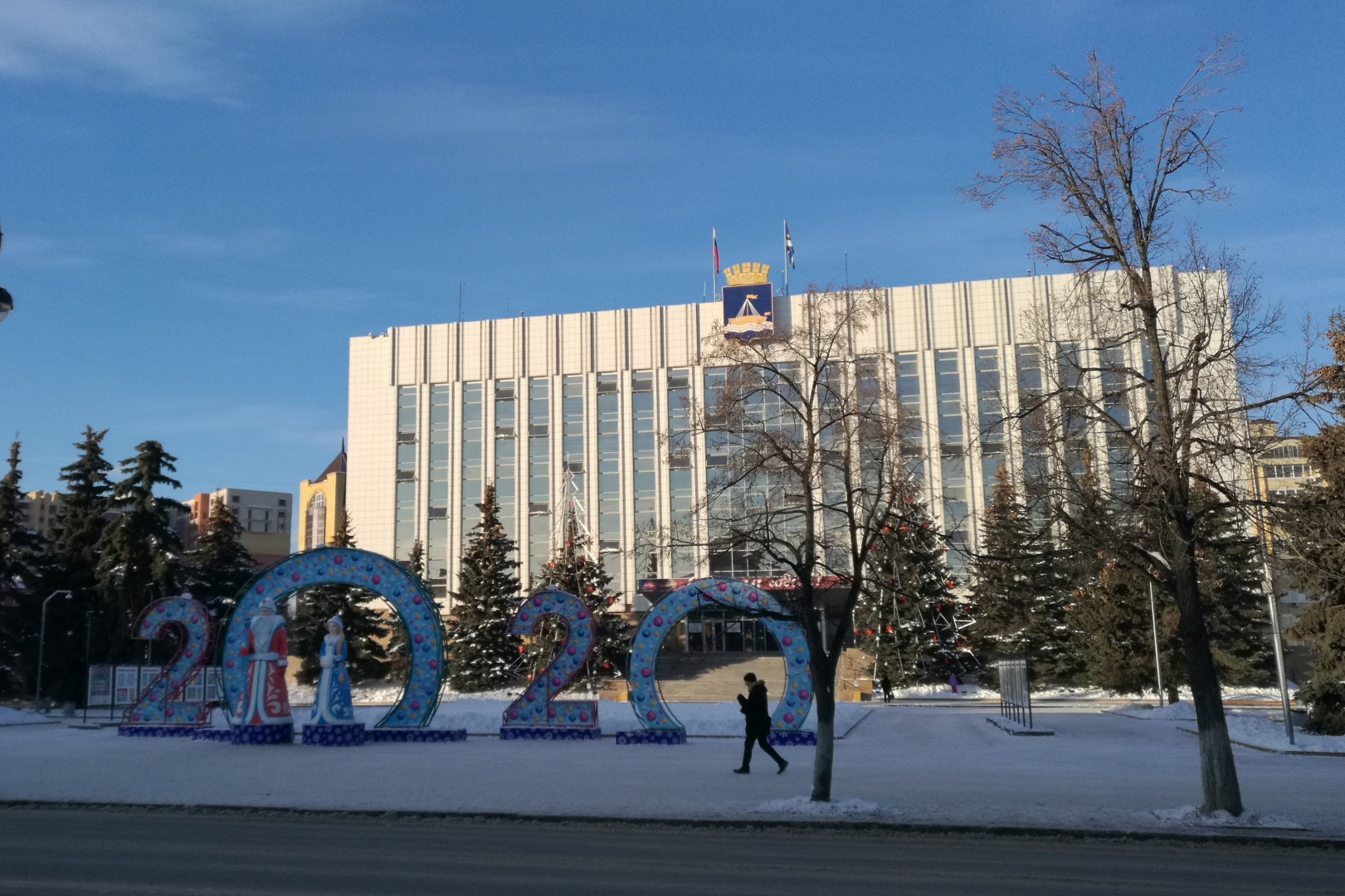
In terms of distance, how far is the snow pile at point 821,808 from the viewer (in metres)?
13.8

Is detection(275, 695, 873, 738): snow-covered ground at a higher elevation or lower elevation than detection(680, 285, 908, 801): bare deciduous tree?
lower

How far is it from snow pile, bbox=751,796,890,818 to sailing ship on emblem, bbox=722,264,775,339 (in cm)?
5337

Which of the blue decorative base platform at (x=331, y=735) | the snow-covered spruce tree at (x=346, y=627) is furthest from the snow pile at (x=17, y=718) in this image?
the snow-covered spruce tree at (x=346, y=627)

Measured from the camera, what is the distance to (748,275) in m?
68.3

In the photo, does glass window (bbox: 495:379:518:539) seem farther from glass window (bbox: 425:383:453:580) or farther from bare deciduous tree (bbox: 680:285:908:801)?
bare deciduous tree (bbox: 680:285:908:801)

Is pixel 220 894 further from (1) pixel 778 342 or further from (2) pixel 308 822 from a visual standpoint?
(1) pixel 778 342

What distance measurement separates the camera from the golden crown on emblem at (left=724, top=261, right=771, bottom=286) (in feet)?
224

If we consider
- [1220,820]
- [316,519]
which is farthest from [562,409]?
[1220,820]

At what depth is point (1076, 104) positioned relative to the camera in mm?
14688

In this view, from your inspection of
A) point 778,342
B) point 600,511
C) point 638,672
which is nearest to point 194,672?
point 638,672

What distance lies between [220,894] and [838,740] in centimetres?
1977

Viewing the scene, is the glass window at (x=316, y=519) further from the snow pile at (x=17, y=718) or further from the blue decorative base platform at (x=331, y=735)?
the blue decorative base platform at (x=331, y=735)

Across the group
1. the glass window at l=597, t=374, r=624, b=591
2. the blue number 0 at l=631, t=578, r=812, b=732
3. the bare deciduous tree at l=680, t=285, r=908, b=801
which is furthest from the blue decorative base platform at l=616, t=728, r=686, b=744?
the glass window at l=597, t=374, r=624, b=591

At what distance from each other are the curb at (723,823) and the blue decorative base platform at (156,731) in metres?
12.7
